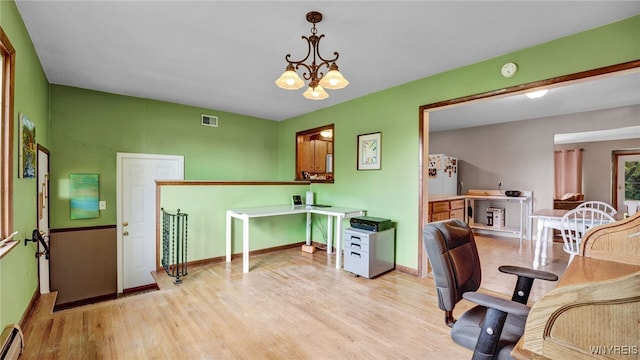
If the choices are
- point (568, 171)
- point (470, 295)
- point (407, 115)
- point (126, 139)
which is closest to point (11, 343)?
point (470, 295)

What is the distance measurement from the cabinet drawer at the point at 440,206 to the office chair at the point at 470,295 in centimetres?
279

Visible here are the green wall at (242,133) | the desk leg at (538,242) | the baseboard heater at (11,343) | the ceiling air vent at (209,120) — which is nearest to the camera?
the baseboard heater at (11,343)

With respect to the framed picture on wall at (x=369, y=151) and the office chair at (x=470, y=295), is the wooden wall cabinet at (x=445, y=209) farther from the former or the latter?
the office chair at (x=470, y=295)

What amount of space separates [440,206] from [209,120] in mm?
4217

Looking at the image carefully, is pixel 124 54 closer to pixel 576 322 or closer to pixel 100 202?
pixel 100 202

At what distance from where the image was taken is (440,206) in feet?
15.2

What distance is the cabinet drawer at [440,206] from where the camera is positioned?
448 centimetres

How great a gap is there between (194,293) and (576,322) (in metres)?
3.10

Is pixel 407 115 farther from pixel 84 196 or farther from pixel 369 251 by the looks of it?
pixel 84 196

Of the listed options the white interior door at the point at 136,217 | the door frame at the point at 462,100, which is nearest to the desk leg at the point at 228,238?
the white interior door at the point at 136,217

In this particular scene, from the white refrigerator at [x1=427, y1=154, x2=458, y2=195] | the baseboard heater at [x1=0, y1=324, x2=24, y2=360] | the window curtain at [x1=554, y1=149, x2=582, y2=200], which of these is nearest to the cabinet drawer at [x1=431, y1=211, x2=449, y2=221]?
the white refrigerator at [x1=427, y1=154, x2=458, y2=195]

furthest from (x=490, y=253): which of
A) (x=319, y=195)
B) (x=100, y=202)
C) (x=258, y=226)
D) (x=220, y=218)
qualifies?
(x=100, y=202)

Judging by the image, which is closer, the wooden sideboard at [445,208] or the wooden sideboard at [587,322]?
the wooden sideboard at [587,322]

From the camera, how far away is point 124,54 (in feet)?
9.26
